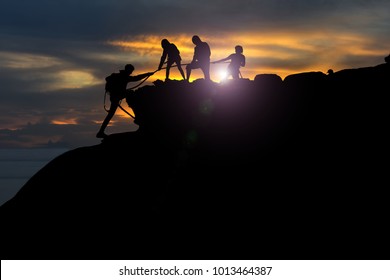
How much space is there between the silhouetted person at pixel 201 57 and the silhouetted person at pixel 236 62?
138 centimetres

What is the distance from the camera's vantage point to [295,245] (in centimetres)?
2852

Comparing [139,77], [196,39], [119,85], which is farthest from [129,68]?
[196,39]

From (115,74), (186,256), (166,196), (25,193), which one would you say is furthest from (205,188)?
(25,193)

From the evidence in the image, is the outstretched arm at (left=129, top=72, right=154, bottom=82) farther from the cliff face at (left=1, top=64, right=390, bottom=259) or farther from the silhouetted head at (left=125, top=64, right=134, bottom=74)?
the cliff face at (left=1, top=64, right=390, bottom=259)

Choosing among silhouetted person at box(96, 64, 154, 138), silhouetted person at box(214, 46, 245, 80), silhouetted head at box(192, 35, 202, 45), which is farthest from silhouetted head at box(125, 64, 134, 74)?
silhouetted person at box(214, 46, 245, 80)

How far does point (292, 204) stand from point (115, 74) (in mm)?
11166

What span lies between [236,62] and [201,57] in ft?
7.30

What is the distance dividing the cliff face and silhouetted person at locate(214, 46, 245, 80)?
32.5 inches

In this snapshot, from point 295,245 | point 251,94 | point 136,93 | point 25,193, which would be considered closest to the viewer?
point 295,245

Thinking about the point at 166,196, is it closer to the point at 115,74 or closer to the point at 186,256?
the point at 186,256

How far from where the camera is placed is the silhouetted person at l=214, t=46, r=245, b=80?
3422 cm

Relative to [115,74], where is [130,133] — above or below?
below

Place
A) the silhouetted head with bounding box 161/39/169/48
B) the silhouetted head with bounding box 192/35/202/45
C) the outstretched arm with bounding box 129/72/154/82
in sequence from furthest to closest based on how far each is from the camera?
the outstretched arm with bounding box 129/72/154/82 → the silhouetted head with bounding box 161/39/169/48 → the silhouetted head with bounding box 192/35/202/45

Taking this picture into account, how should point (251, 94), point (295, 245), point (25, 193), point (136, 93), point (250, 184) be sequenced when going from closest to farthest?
point (295, 245) → point (250, 184) → point (251, 94) → point (136, 93) → point (25, 193)
